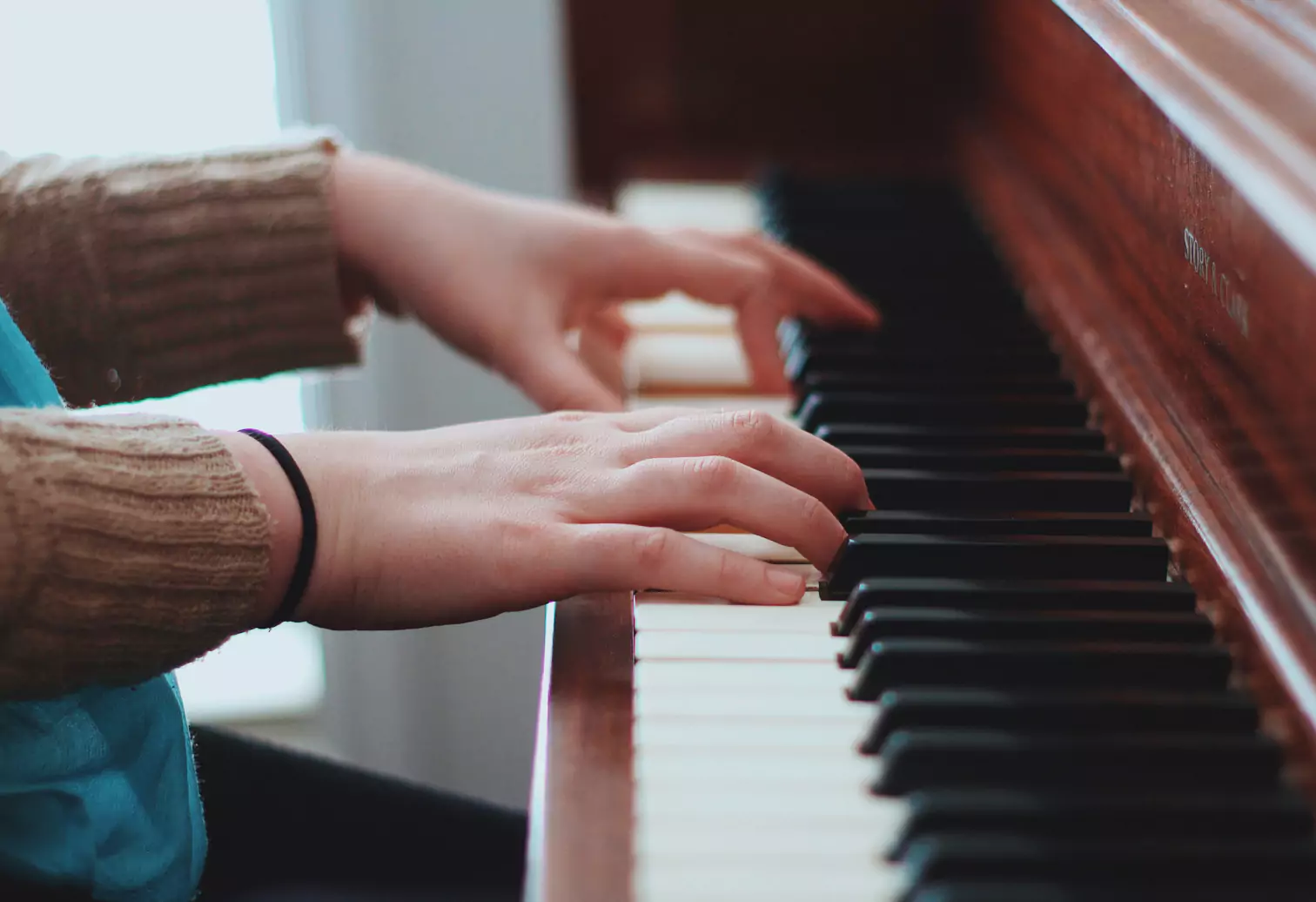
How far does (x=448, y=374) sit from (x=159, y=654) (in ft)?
4.33

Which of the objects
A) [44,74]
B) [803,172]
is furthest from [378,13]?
[803,172]

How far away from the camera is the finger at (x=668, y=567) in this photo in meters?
0.71

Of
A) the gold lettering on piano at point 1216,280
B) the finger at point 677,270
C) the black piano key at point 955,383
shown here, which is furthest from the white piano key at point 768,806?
the finger at point 677,270

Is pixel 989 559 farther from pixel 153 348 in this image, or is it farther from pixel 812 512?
pixel 153 348

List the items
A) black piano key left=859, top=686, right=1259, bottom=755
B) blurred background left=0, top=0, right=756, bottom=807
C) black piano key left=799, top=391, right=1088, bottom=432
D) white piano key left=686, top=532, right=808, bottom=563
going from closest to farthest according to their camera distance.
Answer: black piano key left=859, top=686, right=1259, bottom=755 < white piano key left=686, top=532, right=808, bottom=563 < black piano key left=799, top=391, right=1088, bottom=432 < blurred background left=0, top=0, right=756, bottom=807

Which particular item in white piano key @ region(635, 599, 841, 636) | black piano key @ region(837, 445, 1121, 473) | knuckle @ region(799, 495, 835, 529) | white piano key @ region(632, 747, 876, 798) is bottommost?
white piano key @ region(635, 599, 841, 636)

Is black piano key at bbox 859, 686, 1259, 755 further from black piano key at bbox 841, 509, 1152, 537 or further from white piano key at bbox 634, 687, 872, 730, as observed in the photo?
black piano key at bbox 841, 509, 1152, 537

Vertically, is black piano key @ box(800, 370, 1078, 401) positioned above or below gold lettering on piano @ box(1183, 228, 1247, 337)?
below

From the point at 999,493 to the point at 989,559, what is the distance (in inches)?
Result: 3.6

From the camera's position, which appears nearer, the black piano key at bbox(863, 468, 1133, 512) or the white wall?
the black piano key at bbox(863, 468, 1133, 512)

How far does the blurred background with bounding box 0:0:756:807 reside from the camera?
6.12 ft

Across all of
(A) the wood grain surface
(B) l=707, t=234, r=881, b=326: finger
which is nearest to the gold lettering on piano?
(A) the wood grain surface

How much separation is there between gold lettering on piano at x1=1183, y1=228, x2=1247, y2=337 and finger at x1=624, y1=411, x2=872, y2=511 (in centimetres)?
22

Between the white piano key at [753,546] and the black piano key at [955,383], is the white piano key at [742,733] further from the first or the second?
the black piano key at [955,383]
